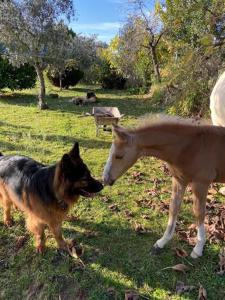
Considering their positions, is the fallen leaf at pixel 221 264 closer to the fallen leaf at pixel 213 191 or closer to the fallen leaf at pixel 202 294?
the fallen leaf at pixel 202 294

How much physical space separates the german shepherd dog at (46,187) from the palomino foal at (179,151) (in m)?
0.34

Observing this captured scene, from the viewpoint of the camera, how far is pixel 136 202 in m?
5.64

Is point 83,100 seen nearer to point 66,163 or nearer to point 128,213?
point 128,213

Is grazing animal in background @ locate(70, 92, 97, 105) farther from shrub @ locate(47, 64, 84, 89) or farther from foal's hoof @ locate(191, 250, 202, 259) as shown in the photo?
foal's hoof @ locate(191, 250, 202, 259)

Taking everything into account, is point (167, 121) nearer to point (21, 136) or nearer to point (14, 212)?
point (14, 212)

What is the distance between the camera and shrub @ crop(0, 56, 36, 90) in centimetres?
1691

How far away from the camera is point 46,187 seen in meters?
3.89

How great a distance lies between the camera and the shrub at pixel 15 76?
16906 mm

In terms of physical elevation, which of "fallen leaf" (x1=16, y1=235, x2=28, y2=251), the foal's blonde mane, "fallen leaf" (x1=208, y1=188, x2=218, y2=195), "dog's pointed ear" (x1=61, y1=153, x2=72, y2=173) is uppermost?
the foal's blonde mane

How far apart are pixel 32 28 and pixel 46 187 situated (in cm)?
1007

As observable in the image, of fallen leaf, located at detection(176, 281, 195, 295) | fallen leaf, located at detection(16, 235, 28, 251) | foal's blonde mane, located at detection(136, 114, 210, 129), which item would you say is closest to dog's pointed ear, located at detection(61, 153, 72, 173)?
foal's blonde mane, located at detection(136, 114, 210, 129)

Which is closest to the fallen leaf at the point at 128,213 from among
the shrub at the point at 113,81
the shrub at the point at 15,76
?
the shrub at the point at 15,76

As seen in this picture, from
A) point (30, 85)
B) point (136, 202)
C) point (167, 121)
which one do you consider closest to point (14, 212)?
point (136, 202)

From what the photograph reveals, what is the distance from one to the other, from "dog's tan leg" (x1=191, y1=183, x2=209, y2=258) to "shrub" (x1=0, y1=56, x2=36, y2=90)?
15.2 metres
